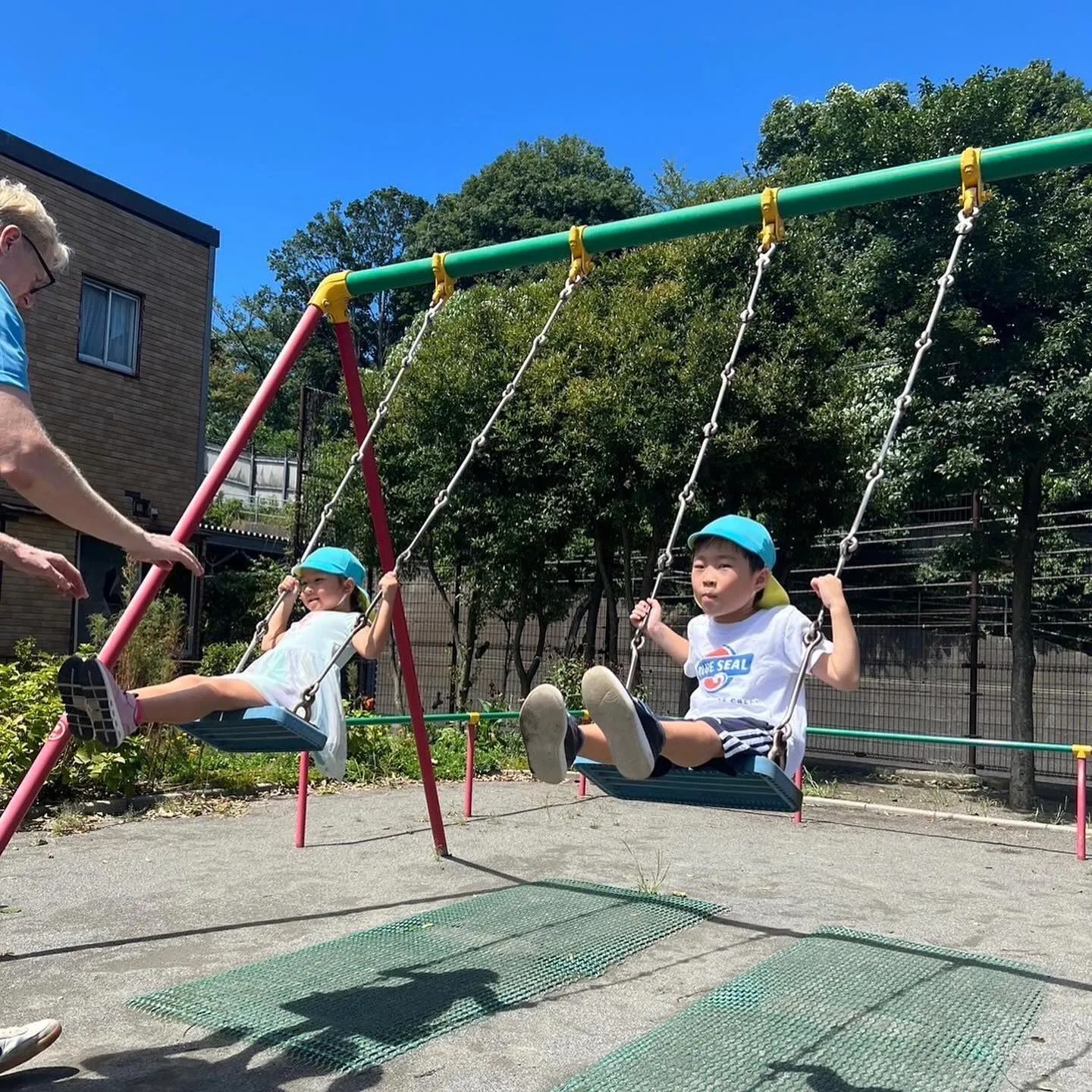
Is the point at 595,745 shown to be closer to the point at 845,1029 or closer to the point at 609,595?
the point at 845,1029

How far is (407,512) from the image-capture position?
38.4 feet

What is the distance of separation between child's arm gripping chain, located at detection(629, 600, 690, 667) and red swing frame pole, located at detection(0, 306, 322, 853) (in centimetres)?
168

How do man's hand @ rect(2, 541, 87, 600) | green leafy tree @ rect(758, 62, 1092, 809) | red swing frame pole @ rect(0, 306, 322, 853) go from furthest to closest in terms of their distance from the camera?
green leafy tree @ rect(758, 62, 1092, 809) → red swing frame pole @ rect(0, 306, 322, 853) → man's hand @ rect(2, 541, 87, 600)

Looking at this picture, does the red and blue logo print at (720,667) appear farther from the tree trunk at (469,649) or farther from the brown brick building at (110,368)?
the brown brick building at (110,368)

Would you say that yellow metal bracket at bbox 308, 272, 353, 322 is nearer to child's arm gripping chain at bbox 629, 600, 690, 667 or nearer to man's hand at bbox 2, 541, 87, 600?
child's arm gripping chain at bbox 629, 600, 690, 667

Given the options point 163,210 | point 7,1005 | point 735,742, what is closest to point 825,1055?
point 735,742

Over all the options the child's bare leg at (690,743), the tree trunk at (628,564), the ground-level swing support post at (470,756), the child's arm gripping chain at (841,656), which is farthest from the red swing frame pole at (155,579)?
the tree trunk at (628,564)

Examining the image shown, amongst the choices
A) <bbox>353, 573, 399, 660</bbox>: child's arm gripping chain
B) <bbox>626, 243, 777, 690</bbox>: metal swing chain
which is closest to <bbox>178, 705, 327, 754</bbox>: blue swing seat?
<bbox>353, 573, 399, 660</bbox>: child's arm gripping chain

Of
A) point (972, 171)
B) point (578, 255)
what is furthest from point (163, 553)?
point (972, 171)

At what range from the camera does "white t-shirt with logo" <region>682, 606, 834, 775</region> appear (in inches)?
134

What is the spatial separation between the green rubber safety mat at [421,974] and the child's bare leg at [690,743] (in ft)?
4.53

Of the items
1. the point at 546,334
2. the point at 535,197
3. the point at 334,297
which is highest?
the point at 535,197

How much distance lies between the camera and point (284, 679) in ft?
13.5

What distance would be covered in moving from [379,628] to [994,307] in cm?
653
